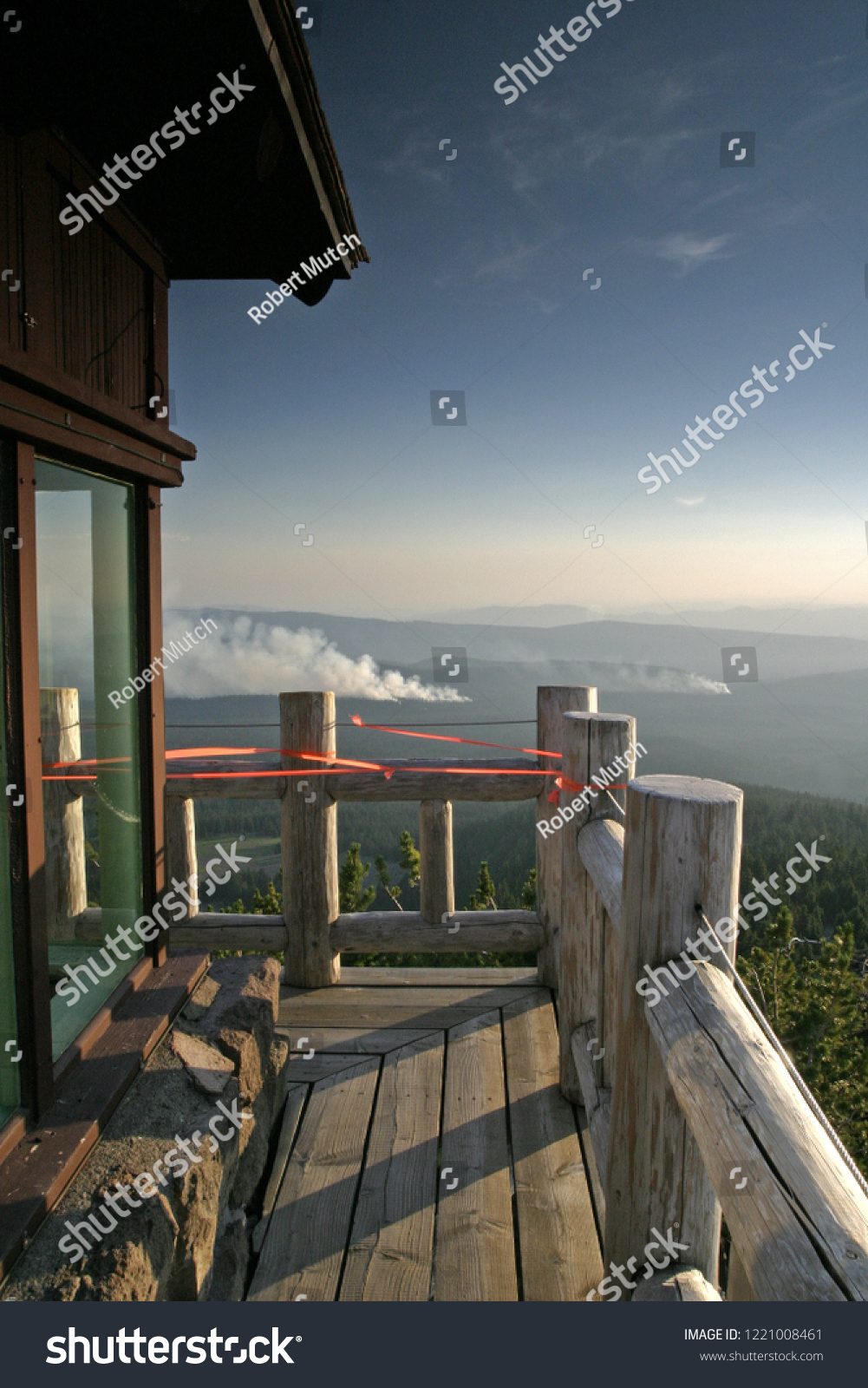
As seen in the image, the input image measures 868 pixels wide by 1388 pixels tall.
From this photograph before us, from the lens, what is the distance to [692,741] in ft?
234

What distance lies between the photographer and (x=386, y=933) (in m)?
4.76

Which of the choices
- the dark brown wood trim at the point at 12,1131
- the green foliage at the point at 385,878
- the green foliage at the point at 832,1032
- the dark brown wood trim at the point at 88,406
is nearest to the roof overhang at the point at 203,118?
the dark brown wood trim at the point at 88,406

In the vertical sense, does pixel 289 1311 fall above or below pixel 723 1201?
below

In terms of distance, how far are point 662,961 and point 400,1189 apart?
1.92 meters

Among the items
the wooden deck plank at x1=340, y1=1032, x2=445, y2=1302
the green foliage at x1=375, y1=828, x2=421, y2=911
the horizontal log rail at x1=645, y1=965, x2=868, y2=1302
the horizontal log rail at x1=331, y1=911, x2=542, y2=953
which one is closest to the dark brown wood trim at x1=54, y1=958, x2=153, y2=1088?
the wooden deck plank at x1=340, y1=1032, x2=445, y2=1302

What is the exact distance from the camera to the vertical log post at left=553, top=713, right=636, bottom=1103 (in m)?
3.14

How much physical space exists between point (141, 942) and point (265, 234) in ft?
10.2

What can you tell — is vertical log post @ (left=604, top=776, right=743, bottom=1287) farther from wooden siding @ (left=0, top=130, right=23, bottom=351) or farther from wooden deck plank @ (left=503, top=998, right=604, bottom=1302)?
wooden siding @ (left=0, top=130, right=23, bottom=351)

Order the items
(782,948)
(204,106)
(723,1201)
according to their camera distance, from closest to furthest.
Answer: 1. (723,1201)
2. (204,106)
3. (782,948)

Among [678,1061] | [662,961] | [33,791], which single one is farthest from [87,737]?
[678,1061]


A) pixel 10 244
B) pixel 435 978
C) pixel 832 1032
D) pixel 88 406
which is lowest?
pixel 832 1032

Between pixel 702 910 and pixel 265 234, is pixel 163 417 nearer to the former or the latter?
pixel 265 234

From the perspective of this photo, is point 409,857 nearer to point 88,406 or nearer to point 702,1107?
point 88,406

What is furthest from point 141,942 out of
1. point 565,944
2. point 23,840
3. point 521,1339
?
point 521,1339
